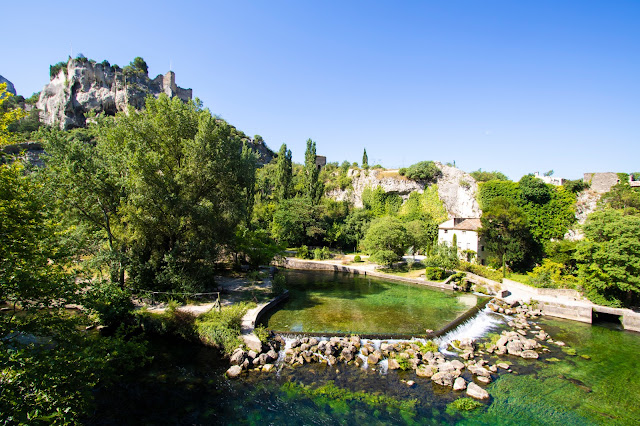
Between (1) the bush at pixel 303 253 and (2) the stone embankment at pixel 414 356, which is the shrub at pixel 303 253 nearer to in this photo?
(1) the bush at pixel 303 253

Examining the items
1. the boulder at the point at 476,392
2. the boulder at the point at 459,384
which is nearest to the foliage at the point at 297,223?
the boulder at the point at 459,384

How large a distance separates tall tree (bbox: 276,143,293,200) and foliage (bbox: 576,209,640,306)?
32434 millimetres

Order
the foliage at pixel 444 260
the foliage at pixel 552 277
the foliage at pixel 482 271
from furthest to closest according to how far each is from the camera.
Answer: the foliage at pixel 444 260, the foliage at pixel 482 271, the foliage at pixel 552 277

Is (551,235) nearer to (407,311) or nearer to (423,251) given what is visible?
(423,251)

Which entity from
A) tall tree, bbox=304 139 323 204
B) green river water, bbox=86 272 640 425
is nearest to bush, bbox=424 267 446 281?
green river water, bbox=86 272 640 425

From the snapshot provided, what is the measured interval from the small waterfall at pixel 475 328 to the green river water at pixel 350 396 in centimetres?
270

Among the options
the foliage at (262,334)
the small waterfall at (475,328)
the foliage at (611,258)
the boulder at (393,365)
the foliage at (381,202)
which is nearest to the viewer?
the boulder at (393,365)

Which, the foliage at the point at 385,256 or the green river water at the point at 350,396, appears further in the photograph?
the foliage at the point at 385,256

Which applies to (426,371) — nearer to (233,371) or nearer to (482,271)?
(233,371)

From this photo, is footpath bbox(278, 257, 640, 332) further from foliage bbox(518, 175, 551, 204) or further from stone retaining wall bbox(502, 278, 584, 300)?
foliage bbox(518, 175, 551, 204)

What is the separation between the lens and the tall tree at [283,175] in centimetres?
4338

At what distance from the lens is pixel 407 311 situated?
18469mm

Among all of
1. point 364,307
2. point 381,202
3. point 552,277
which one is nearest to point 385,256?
point 364,307

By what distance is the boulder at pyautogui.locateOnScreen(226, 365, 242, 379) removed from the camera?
11122 mm
